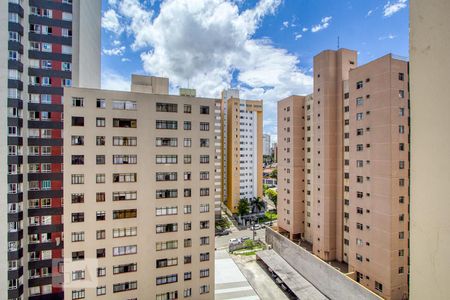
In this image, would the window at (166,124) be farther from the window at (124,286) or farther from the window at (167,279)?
the window at (124,286)

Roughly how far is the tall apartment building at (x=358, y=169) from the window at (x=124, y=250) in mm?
18419

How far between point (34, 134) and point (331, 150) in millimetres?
27221

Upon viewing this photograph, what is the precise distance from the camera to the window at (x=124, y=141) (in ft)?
50.5

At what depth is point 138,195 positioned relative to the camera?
1572 centimetres

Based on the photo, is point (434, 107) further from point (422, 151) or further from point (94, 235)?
point (94, 235)

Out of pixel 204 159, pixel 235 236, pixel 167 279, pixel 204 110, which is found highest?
pixel 204 110

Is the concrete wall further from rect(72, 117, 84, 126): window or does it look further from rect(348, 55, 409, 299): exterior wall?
rect(72, 117, 84, 126): window

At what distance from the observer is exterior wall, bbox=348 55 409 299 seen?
17688 millimetres

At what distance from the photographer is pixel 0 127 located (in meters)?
17.0

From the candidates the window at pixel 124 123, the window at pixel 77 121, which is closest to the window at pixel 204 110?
the window at pixel 124 123

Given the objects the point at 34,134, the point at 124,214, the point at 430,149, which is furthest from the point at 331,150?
the point at 34,134

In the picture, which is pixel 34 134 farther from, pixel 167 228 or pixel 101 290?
pixel 167 228

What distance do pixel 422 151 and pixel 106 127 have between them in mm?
16608

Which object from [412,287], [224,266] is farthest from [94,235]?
[412,287]
